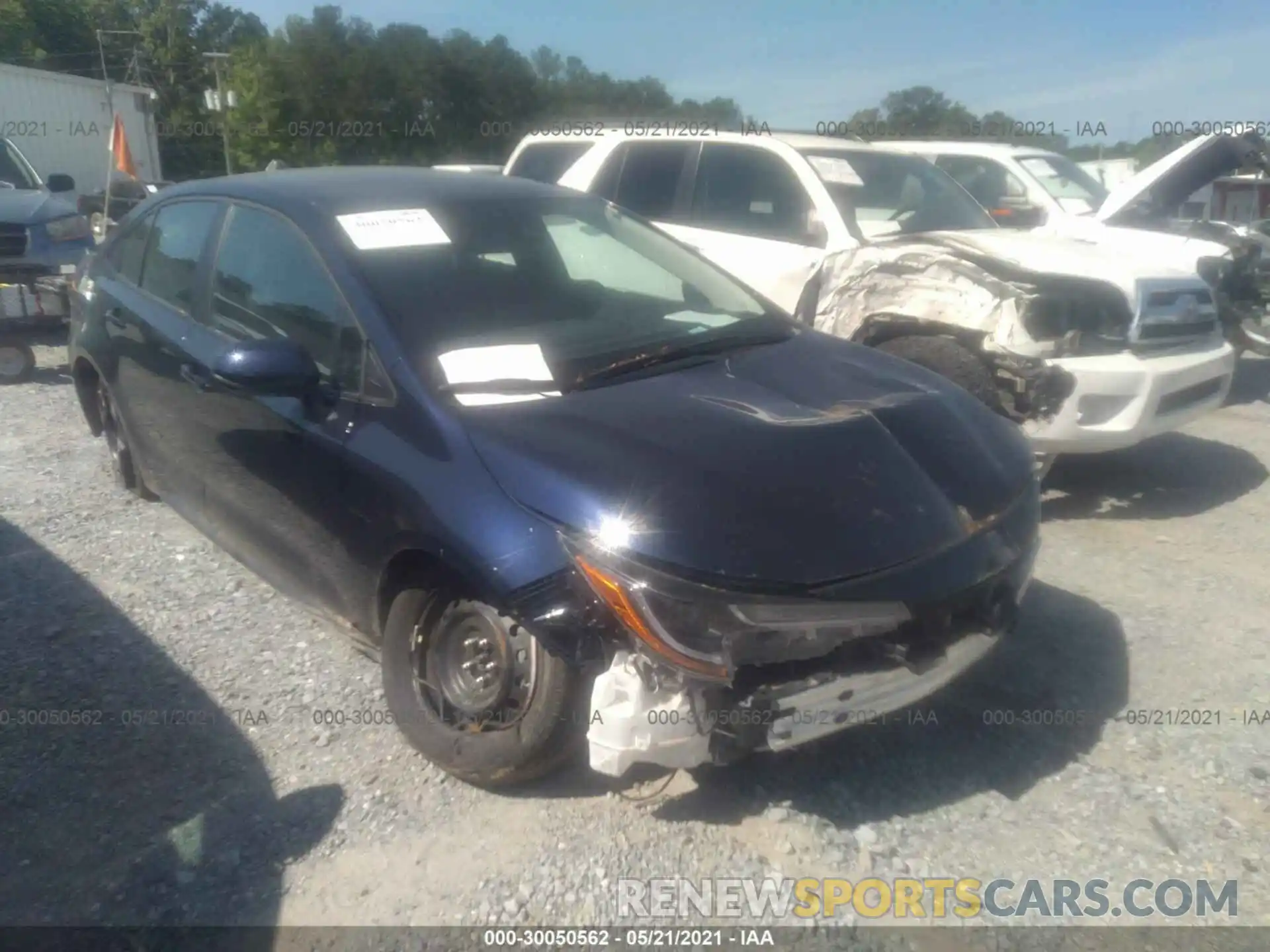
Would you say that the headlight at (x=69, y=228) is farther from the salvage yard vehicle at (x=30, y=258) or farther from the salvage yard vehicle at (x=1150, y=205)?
the salvage yard vehicle at (x=1150, y=205)

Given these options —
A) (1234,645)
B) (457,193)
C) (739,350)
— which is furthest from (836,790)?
(457,193)

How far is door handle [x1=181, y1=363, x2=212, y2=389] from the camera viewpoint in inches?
153

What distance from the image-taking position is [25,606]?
4.31m

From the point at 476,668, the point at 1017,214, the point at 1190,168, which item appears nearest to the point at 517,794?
the point at 476,668

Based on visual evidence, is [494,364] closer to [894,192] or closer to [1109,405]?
[1109,405]

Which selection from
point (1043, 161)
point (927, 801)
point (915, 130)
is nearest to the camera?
point (927, 801)

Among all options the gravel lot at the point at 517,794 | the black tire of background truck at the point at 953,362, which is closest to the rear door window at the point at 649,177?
the black tire of background truck at the point at 953,362

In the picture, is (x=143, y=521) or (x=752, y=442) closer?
(x=752, y=442)

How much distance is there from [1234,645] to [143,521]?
4.71 metres

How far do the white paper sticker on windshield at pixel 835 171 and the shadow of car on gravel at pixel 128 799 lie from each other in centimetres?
420

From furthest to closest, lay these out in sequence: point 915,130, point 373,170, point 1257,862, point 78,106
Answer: point 78,106 → point 915,130 → point 373,170 → point 1257,862

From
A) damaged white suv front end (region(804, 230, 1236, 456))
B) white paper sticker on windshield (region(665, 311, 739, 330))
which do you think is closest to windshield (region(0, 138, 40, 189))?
damaged white suv front end (region(804, 230, 1236, 456))

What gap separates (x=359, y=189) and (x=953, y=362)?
2732mm

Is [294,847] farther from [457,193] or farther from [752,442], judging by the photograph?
[457,193]
